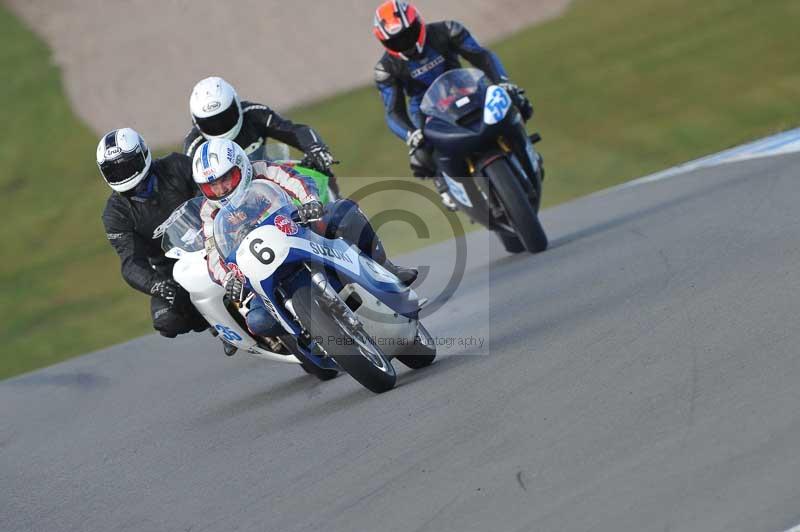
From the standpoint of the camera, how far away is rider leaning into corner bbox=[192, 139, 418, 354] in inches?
276

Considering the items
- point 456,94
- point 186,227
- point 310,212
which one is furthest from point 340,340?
point 456,94

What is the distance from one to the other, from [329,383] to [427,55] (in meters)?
4.22

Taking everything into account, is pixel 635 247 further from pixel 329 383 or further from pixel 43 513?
pixel 43 513

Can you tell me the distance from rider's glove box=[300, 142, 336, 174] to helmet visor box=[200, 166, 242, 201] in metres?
2.32

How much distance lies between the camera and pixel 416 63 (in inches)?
448

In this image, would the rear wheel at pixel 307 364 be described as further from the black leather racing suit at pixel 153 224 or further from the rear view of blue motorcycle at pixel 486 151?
the rear view of blue motorcycle at pixel 486 151

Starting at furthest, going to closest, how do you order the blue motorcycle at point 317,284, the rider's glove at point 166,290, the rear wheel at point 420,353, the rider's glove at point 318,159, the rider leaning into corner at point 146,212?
the rider's glove at point 318,159, the rider leaning into corner at point 146,212, the rider's glove at point 166,290, the rear wheel at point 420,353, the blue motorcycle at point 317,284

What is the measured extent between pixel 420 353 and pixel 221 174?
1588mm

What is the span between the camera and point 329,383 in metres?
8.04

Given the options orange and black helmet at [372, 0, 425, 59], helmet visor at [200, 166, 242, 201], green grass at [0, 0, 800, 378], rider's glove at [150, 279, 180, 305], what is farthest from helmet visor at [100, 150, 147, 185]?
green grass at [0, 0, 800, 378]

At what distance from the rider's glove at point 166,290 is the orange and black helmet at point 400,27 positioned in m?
3.48

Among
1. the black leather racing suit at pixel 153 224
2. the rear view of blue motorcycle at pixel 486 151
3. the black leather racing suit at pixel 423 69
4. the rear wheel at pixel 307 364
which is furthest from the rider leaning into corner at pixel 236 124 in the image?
the rear wheel at pixel 307 364

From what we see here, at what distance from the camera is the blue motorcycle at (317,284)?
21.9 feet

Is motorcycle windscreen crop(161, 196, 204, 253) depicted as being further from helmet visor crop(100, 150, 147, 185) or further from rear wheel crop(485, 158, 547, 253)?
rear wheel crop(485, 158, 547, 253)
